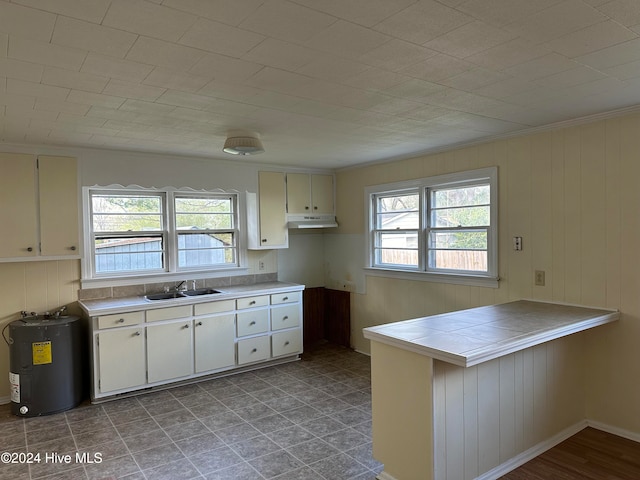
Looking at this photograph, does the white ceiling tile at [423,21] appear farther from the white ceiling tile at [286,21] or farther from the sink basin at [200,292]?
the sink basin at [200,292]

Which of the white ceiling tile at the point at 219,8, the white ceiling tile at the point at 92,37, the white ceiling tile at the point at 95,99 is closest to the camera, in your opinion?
the white ceiling tile at the point at 219,8

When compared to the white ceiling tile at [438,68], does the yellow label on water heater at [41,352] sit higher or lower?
lower

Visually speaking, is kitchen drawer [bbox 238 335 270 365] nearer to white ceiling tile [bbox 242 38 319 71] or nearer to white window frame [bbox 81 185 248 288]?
white window frame [bbox 81 185 248 288]

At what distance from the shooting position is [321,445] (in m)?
3.04

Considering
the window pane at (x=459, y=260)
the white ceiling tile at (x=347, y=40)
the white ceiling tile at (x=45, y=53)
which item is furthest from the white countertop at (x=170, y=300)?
the white ceiling tile at (x=347, y=40)

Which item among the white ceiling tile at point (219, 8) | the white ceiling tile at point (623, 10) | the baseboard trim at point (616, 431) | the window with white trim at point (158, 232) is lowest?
Answer: the baseboard trim at point (616, 431)

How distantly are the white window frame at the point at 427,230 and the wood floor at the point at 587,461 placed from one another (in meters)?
1.33

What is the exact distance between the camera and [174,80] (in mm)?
2242

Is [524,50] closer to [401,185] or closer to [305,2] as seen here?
[305,2]

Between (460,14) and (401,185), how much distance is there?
3.14 meters

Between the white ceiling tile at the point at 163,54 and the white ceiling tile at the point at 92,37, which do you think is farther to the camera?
the white ceiling tile at the point at 163,54

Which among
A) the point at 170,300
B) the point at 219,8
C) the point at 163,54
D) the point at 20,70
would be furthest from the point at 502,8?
the point at 170,300

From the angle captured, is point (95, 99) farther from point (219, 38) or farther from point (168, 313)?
point (168, 313)

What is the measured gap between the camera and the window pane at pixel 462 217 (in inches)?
156
